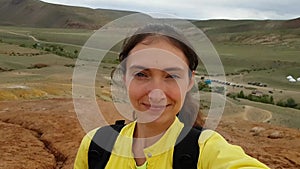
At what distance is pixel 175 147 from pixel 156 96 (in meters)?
0.25

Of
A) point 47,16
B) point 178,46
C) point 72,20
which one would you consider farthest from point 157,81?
point 47,16

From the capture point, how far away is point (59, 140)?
8125mm

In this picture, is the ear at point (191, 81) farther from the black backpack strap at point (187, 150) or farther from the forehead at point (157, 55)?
the black backpack strap at point (187, 150)

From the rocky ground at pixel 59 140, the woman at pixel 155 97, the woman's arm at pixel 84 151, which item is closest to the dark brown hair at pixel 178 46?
the woman at pixel 155 97

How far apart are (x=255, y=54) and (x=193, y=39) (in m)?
94.8

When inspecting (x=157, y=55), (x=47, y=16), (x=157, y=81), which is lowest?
(x=47, y=16)

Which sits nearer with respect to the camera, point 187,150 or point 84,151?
point 187,150

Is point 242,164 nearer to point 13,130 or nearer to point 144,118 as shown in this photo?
point 144,118

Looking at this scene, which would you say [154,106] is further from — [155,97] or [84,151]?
[84,151]

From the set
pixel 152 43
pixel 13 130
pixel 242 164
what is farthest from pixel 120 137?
pixel 13 130

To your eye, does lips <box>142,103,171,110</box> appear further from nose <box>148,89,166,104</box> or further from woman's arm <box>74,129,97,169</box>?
woman's arm <box>74,129,97,169</box>

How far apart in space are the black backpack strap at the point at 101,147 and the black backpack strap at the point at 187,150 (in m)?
0.34

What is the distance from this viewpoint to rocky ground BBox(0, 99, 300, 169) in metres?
6.87

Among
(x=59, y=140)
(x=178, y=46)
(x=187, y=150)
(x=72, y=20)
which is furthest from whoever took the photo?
(x=72, y=20)
